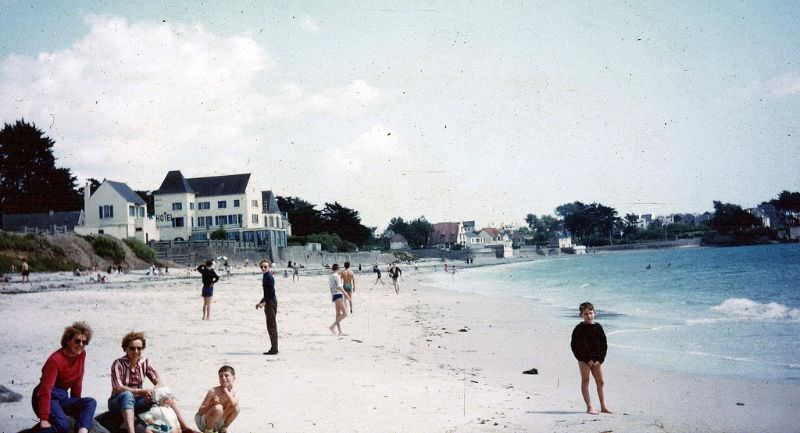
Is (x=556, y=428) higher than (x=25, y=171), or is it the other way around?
(x=25, y=171)

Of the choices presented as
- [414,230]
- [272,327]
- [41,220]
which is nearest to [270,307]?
[272,327]

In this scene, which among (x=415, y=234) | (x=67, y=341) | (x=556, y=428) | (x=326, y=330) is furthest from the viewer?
(x=415, y=234)

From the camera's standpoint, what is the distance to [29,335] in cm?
1153

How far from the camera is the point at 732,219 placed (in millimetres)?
132750

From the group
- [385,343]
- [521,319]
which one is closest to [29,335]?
[385,343]

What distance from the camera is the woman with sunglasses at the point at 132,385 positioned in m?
5.14

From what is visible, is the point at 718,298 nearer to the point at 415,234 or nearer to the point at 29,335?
the point at 29,335

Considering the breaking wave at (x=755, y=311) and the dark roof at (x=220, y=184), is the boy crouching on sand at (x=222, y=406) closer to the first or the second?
the breaking wave at (x=755, y=311)

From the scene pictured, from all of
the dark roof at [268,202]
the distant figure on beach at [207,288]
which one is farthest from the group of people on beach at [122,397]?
the dark roof at [268,202]

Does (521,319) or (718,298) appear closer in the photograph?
(521,319)

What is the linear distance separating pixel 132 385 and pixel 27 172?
61905mm

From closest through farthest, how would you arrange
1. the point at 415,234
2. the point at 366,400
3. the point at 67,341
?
the point at 67,341 < the point at 366,400 < the point at 415,234

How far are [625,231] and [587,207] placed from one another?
47.0 feet

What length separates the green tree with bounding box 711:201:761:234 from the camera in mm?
131750
